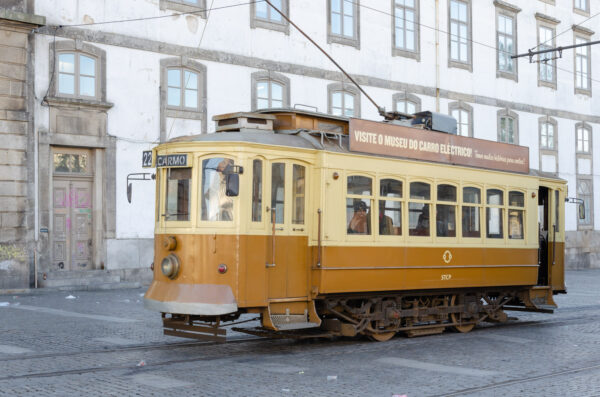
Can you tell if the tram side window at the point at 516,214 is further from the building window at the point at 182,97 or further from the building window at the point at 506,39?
the building window at the point at 506,39

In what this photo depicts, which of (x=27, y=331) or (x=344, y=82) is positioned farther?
(x=344, y=82)

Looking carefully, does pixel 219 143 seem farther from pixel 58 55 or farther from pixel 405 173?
pixel 58 55

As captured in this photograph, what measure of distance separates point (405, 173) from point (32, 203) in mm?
10550

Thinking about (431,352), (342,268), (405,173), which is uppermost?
(405,173)

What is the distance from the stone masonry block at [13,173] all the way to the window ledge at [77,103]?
5.62ft

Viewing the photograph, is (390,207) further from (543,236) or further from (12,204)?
(12,204)

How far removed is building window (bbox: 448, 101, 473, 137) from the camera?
29.6m

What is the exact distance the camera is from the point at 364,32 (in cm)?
2662

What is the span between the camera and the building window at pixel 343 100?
84.0ft

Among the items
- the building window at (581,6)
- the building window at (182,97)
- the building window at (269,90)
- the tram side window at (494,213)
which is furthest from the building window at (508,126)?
the tram side window at (494,213)

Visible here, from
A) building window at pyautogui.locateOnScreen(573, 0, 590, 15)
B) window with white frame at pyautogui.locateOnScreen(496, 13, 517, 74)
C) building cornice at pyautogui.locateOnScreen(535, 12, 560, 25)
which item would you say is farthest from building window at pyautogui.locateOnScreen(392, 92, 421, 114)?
building window at pyautogui.locateOnScreen(573, 0, 590, 15)

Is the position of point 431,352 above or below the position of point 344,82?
below

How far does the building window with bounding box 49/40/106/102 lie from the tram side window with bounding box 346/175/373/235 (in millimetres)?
10671

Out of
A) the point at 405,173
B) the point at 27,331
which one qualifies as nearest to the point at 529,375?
the point at 405,173
